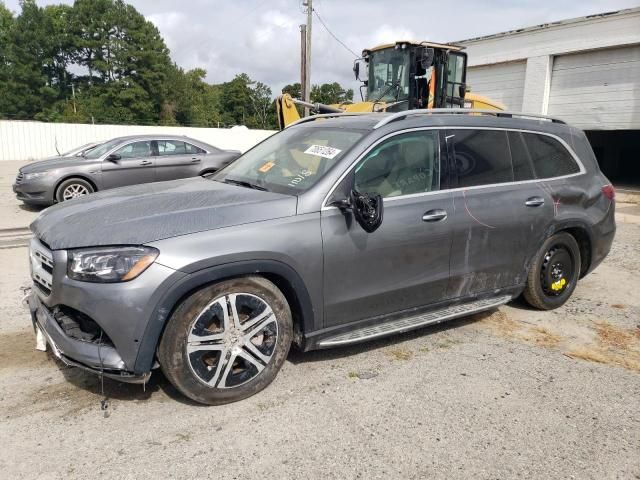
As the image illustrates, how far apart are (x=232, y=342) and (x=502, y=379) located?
6.24 feet

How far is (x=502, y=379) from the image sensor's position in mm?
3609

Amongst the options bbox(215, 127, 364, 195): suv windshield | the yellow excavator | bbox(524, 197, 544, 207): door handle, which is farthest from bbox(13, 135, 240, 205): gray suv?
bbox(524, 197, 544, 207): door handle

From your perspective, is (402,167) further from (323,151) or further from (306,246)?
(306,246)

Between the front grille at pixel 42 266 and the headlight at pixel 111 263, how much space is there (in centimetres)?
26

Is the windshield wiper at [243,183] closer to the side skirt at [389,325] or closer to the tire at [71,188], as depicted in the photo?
the side skirt at [389,325]

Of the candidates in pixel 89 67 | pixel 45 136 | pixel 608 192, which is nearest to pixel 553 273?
pixel 608 192

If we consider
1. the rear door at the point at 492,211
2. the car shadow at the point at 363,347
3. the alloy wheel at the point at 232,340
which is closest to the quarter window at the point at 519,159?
the rear door at the point at 492,211

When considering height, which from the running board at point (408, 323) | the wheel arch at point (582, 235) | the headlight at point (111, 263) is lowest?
the running board at point (408, 323)

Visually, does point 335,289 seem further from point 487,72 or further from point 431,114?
point 487,72

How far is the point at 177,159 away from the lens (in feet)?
35.7

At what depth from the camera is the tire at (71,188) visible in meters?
9.84

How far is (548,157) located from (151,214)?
3526 mm

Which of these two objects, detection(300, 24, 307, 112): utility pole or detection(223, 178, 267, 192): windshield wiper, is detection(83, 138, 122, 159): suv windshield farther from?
detection(300, 24, 307, 112): utility pole

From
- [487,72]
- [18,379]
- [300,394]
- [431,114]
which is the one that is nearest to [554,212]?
[431,114]
